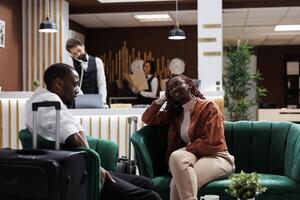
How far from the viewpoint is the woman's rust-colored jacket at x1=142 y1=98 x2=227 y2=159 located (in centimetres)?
395

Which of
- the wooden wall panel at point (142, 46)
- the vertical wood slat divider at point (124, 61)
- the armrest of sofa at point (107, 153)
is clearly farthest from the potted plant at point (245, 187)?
the vertical wood slat divider at point (124, 61)

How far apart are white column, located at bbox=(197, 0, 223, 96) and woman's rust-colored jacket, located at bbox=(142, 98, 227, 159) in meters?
3.99

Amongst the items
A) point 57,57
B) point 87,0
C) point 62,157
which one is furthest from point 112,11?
point 62,157

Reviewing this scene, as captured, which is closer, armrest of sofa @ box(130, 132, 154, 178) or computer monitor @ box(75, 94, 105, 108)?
armrest of sofa @ box(130, 132, 154, 178)

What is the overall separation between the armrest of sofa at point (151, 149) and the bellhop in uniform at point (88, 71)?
153 centimetres

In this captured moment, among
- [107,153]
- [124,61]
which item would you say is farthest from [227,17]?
[107,153]

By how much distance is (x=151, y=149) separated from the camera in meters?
4.29

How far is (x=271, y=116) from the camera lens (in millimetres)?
11562

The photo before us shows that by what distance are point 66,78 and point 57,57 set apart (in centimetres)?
613

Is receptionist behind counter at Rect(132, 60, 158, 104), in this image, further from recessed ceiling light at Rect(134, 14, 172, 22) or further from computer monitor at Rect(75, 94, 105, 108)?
computer monitor at Rect(75, 94, 105, 108)

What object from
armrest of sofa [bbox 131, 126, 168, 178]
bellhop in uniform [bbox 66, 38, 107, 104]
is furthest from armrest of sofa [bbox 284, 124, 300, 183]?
bellhop in uniform [bbox 66, 38, 107, 104]

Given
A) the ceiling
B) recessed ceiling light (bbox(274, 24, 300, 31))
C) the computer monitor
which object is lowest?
the computer monitor

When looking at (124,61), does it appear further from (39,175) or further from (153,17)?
(39,175)

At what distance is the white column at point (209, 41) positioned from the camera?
8.24m
